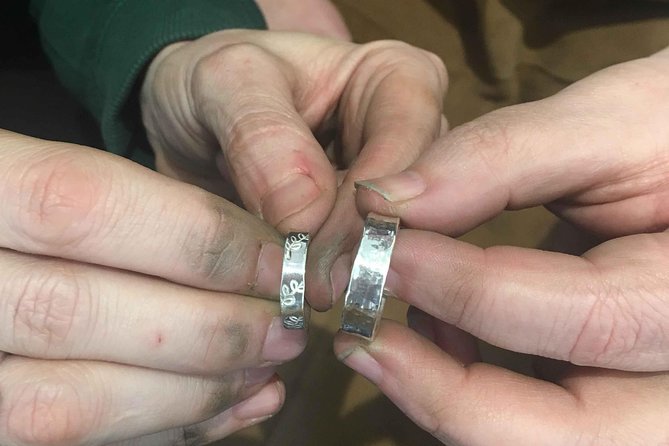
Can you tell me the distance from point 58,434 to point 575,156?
1.86 ft

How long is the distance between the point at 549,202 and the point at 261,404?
41 centimetres

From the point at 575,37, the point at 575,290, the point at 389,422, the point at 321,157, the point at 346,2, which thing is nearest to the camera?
the point at 575,290

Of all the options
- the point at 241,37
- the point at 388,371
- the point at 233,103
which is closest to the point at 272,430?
the point at 388,371

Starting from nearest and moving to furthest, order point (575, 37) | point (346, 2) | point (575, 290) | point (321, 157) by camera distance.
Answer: point (575, 290) < point (321, 157) < point (575, 37) < point (346, 2)

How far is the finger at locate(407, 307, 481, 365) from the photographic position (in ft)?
2.51

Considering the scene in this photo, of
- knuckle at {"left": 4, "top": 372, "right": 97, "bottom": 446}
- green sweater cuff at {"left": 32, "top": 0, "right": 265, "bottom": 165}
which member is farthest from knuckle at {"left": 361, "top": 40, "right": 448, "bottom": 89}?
knuckle at {"left": 4, "top": 372, "right": 97, "bottom": 446}

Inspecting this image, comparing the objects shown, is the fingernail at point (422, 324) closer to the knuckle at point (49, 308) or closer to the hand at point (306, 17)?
the knuckle at point (49, 308)

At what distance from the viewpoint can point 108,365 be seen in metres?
0.62

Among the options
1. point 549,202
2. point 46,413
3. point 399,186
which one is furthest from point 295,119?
point 46,413

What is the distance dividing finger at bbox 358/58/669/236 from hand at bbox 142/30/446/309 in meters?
0.08

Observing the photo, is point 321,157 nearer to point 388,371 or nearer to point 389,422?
point 388,371

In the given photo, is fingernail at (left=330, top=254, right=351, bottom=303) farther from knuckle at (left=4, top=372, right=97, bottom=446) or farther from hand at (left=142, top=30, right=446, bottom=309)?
knuckle at (left=4, top=372, right=97, bottom=446)

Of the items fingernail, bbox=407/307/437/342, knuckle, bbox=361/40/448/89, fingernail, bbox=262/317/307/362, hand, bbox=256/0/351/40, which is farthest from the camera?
hand, bbox=256/0/351/40

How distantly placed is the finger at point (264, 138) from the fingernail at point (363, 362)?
0.45ft
